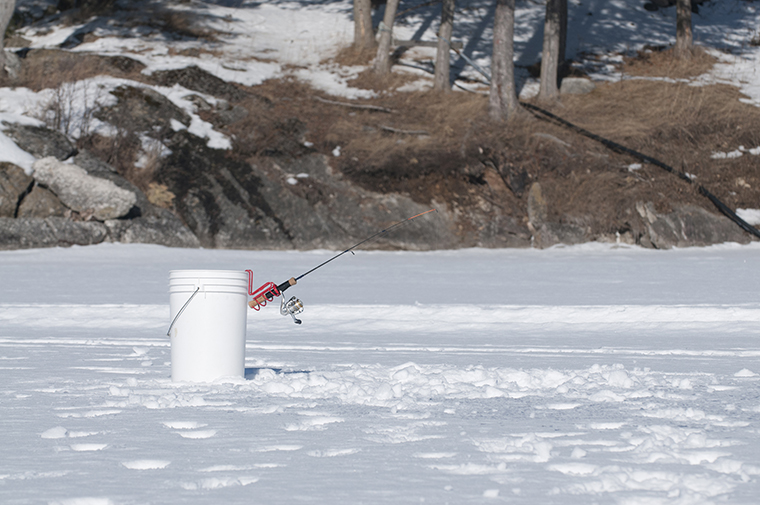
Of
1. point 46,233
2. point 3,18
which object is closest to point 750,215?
point 46,233

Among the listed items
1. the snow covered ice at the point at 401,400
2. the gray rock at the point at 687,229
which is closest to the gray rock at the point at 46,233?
the snow covered ice at the point at 401,400

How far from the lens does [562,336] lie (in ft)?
25.3

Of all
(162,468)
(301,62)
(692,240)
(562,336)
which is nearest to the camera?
(162,468)

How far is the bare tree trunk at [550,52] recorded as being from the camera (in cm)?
1909

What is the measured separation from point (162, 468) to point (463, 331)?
5585 mm

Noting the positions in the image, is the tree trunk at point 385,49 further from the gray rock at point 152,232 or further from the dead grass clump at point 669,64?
the gray rock at point 152,232

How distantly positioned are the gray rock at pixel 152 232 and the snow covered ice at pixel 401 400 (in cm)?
409

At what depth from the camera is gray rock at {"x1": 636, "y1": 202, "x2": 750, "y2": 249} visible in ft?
49.8

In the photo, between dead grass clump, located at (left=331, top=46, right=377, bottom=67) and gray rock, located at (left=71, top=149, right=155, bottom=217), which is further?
dead grass clump, located at (left=331, top=46, right=377, bottom=67)

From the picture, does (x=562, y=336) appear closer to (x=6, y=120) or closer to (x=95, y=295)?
(x=95, y=295)

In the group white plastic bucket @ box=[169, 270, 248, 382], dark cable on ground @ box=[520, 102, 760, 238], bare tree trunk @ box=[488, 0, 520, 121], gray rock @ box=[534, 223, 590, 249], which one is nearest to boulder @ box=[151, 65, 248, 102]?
bare tree trunk @ box=[488, 0, 520, 121]

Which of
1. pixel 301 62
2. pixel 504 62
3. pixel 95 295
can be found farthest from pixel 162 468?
pixel 301 62

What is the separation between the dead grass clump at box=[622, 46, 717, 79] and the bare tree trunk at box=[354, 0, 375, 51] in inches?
325

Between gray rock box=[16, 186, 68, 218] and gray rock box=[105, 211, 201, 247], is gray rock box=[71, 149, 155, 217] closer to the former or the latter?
gray rock box=[105, 211, 201, 247]
